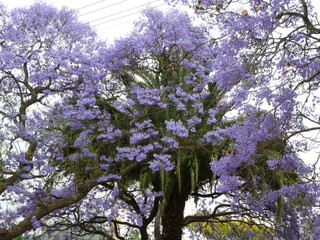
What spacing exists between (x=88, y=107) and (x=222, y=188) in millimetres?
5590

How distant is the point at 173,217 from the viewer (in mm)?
14711

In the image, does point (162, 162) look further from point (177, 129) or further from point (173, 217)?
point (173, 217)

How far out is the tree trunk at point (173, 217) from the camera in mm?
14672

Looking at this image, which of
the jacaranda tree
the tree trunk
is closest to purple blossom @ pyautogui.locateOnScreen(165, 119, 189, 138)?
the jacaranda tree

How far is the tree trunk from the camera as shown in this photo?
578 inches

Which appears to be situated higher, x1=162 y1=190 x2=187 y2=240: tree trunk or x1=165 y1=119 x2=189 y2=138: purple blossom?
x1=165 y1=119 x2=189 y2=138: purple blossom

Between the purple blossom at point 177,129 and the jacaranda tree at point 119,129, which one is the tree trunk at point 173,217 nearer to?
the jacaranda tree at point 119,129

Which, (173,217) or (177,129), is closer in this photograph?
(177,129)

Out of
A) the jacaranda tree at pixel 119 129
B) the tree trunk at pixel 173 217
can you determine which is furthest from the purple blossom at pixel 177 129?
the tree trunk at pixel 173 217

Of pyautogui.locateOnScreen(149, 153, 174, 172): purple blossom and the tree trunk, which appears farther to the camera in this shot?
the tree trunk

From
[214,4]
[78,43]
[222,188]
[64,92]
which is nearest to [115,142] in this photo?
[64,92]

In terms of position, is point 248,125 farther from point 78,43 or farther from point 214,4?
point 78,43

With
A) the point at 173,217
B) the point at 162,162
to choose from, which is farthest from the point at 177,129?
the point at 173,217

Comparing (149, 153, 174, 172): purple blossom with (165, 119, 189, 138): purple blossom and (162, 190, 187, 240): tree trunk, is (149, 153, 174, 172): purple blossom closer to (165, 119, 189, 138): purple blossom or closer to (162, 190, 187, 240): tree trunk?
(165, 119, 189, 138): purple blossom
